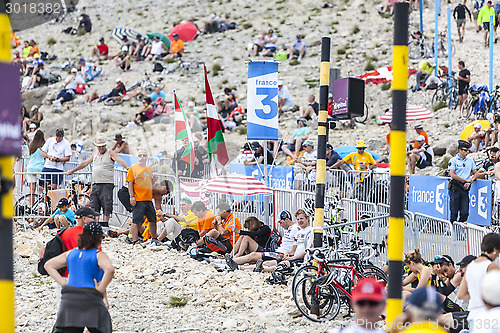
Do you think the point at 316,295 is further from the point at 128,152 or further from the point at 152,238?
the point at 128,152

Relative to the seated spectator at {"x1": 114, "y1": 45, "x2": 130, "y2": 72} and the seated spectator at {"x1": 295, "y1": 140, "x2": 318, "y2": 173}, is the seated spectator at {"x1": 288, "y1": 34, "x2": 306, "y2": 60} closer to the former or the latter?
the seated spectator at {"x1": 114, "y1": 45, "x2": 130, "y2": 72}

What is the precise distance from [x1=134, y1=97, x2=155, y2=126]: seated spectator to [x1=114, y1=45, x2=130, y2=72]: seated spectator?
6135mm

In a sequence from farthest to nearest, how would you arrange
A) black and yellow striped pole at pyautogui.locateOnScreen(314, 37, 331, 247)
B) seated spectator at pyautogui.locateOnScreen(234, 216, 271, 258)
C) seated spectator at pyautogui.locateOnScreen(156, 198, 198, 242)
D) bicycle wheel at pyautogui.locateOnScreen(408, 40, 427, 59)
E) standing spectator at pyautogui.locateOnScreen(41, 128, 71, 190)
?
bicycle wheel at pyautogui.locateOnScreen(408, 40, 427, 59)
standing spectator at pyautogui.locateOnScreen(41, 128, 71, 190)
seated spectator at pyautogui.locateOnScreen(156, 198, 198, 242)
seated spectator at pyautogui.locateOnScreen(234, 216, 271, 258)
black and yellow striped pole at pyautogui.locateOnScreen(314, 37, 331, 247)

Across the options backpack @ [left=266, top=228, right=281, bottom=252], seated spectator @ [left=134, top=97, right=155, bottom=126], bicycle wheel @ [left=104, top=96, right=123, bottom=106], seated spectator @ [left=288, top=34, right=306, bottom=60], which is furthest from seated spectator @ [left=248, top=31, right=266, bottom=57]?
backpack @ [left=266, top=228, right=281, bottom=252]

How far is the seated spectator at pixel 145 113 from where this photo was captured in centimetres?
2961

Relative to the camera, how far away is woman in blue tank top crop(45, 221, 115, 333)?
20.0 feet

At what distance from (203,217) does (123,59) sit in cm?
2462

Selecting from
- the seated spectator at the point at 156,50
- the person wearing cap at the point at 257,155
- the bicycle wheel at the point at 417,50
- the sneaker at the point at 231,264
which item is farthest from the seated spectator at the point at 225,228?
the seated spectator at the point at 156,50

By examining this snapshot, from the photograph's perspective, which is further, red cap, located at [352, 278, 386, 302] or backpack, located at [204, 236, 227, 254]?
backpack, located at [204, 236, 227, 254]

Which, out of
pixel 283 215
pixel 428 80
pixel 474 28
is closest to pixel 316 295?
pixel 283 215

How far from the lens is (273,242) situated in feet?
39.7

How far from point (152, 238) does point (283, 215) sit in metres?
2.75

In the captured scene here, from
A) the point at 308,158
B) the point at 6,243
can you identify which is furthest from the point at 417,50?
the point at 6,243

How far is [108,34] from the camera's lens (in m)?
44.8
